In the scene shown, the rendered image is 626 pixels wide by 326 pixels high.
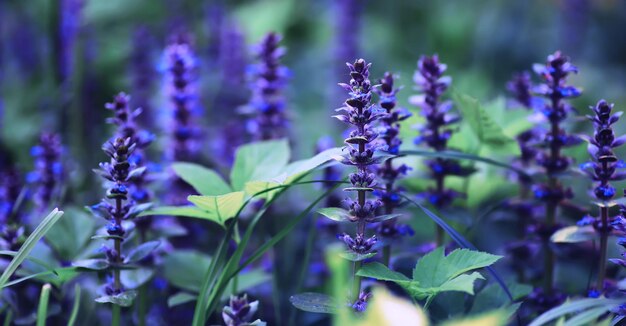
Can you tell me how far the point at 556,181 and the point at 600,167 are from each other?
12.9 inches

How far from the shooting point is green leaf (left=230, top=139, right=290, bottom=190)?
201 cm

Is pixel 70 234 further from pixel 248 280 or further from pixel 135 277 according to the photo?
pixel 248 280

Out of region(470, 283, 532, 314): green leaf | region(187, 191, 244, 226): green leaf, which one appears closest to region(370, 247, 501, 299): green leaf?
region(470, 283, 532, 314): green leaf

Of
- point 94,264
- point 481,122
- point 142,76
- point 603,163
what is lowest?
point 94,264

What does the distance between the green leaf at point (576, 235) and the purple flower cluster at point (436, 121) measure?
1.16ft

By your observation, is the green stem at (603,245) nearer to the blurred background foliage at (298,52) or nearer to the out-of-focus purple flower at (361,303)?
the out-of-focus purple flower at (361,303)

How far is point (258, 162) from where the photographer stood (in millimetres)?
2080

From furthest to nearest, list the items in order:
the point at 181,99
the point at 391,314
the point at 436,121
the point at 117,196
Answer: the point at 181,99 → the point at 436,121 → the point at 117,196 → the point at 391,314

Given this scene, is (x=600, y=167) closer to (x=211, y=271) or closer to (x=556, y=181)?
(x=556, y=181)

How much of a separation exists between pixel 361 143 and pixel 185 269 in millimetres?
794

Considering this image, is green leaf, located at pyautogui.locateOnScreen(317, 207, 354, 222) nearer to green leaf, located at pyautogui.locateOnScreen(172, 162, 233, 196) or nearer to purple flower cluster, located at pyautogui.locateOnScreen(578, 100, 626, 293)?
green leaf, located at pyautogui.locateOnScreen(172, 162, 233, 196)

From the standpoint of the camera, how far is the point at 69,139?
355cm

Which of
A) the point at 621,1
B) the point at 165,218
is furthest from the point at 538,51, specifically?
the point at 165,218

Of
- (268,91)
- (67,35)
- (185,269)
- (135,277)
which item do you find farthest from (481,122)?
(67,35)
